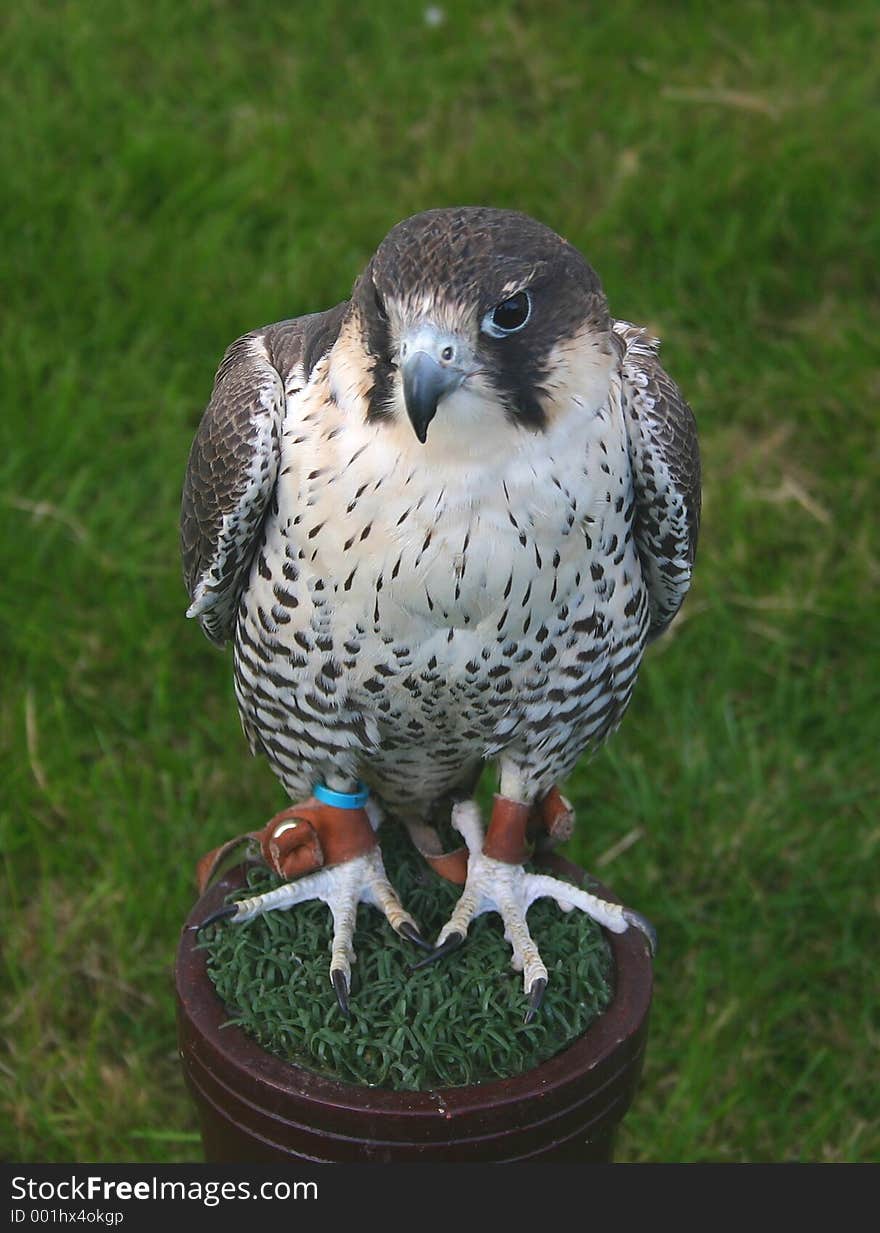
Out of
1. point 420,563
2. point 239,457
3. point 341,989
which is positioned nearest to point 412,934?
point 341,989

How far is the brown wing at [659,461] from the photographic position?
239 centimetres

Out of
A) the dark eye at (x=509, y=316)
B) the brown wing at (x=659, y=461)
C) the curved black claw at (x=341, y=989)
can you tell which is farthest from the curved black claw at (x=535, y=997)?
the dark eye at (x=509, y=316)

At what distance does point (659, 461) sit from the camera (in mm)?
2393

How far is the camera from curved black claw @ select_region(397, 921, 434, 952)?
2.61 meters

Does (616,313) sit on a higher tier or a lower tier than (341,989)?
higher

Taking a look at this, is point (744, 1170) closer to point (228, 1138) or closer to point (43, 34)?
point (228, 1138)

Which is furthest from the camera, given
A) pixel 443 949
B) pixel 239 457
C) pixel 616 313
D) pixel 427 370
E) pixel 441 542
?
pixel 616 313

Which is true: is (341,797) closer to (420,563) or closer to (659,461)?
(420,563)

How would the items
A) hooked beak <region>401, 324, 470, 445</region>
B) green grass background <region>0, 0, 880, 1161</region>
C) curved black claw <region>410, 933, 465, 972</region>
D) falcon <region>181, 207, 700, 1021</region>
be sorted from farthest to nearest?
green grass background <region>0, 0, 880, 1161</region> → curved black claw <region>410, 933, 465, 972</region> → falcon <region>181, 207, 700, 1021</region> → hooked beak <region>401, 324, 470, 445</region>

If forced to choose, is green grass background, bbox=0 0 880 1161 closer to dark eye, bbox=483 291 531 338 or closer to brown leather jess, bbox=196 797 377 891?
brown leather jess, bbox=196 797 377 891

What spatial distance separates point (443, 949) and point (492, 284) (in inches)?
44.5

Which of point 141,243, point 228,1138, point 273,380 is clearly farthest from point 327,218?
point 228,1138

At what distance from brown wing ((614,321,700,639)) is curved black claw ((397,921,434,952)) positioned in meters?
0.72

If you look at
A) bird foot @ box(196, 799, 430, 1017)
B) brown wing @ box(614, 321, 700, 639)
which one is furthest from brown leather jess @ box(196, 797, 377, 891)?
brown wing @ box(614, 321, 700, 639)
